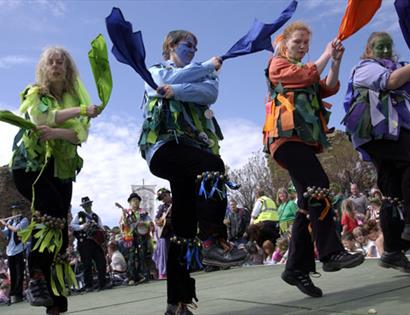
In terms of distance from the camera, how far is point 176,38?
11.4 ft

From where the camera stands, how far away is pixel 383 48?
3.88 metres

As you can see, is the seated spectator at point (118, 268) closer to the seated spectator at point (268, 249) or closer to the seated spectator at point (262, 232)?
the seated spectator at point (262, 232)

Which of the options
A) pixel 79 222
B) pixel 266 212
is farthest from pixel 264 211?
pixel 79 222

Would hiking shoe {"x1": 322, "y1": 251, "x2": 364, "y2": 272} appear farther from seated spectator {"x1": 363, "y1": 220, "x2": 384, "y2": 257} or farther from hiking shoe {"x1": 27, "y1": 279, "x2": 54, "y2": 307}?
seated spectator {"x1": 363, "y1": 220, "x2": 384, "y2": 257}

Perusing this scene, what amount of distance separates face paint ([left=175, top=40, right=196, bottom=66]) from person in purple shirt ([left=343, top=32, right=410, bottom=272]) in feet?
4.19

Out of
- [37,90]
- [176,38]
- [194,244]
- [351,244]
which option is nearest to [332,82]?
[176,38]

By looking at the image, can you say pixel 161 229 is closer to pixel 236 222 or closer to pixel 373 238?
pixel 236 222

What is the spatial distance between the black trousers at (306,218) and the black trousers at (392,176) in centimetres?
54

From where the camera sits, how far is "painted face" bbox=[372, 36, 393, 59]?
388 cm

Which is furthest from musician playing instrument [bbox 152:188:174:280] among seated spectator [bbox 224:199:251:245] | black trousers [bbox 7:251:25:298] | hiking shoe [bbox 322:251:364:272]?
hiking shoe [bbox 322:251:364:272]

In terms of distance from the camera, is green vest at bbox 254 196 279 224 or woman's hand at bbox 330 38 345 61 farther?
green vest at bbox 254 196 279 224

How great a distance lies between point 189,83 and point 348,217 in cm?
681

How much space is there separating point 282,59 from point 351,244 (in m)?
5.53

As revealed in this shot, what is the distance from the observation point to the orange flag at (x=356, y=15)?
3457 mm
